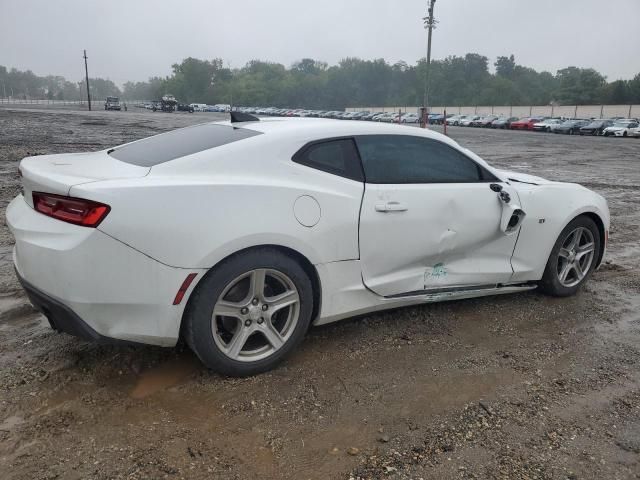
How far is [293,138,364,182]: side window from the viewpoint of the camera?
3359 mm

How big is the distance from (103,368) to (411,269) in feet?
6.73

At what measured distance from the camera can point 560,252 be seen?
462 centimetres

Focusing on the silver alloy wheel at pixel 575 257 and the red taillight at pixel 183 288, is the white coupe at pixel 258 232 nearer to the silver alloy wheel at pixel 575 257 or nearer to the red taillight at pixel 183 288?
the red taillight at pixel 183 288

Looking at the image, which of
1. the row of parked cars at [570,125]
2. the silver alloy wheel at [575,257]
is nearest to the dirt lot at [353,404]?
the silver alloy wheel at [575,257]

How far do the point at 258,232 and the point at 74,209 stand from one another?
0.94 meters

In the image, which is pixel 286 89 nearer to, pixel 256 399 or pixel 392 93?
pixel 392 93

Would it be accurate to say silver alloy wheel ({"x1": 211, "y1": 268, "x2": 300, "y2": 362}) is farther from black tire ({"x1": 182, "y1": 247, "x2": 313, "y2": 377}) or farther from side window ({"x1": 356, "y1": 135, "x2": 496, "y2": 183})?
side window ({"x1": 356, "y1": 135, "x2": 496, "y2": 183})

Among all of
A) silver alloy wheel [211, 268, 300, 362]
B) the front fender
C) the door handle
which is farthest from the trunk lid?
the front fender

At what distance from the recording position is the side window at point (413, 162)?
361 centimetres

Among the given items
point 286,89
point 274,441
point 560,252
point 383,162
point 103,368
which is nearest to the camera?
point 274,441

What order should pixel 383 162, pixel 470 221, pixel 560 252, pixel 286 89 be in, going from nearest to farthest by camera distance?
pixel 383 162, pixel 470 221, pixel 560 252, pixel 286 89

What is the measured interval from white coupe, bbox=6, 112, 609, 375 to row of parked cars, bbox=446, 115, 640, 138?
A: 144ft

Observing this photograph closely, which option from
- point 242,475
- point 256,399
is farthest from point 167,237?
point 242,475

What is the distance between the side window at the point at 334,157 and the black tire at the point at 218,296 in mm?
641
